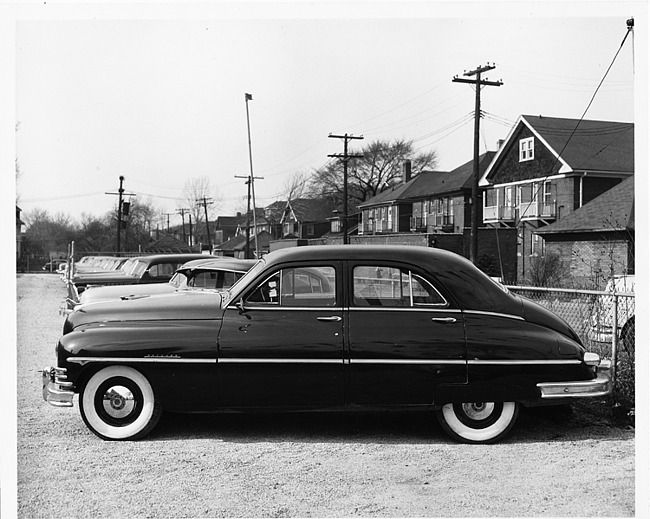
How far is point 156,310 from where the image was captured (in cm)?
579

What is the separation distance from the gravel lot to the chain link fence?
515 millimetres

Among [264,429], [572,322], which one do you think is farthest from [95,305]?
[572,322]

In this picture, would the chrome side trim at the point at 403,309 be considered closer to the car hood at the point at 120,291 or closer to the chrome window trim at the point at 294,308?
the chrome window trim at the point at 294,308

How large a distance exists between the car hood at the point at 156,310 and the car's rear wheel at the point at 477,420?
2.09m

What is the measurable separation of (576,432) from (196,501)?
3.41 metres

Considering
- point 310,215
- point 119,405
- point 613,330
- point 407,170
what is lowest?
point 119,405

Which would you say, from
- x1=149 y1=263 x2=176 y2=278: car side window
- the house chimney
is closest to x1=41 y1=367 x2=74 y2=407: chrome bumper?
x1=149 y1=263 x2=176 y2=278: car side window

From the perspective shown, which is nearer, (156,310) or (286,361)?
(286,361)

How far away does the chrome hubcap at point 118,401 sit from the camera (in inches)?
220

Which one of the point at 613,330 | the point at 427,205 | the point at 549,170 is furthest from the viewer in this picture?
the point at 427,205

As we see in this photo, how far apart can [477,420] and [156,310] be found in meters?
2.86

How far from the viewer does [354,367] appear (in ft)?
17.9

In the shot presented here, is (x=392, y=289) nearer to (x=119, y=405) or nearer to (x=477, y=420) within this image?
(x=477, y=420)

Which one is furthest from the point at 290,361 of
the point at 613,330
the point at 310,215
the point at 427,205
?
the point at 310,215
